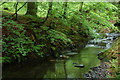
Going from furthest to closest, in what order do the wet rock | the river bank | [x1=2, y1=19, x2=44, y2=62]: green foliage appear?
the wet rock → [x1=2, y1=19, x2=44, y2=62]: green foliage → the river bank

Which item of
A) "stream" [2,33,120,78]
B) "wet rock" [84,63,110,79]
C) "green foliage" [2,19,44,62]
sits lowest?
"stream" [2,33,120,78]

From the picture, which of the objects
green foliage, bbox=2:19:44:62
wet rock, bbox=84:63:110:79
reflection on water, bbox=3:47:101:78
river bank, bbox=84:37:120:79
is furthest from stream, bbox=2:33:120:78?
green foliage, bbox=2:19:44:62

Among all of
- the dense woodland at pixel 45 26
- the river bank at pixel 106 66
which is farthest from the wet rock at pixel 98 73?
the dense woodland at pixel 45 26

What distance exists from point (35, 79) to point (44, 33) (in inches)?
128

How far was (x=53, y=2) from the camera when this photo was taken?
7.04m

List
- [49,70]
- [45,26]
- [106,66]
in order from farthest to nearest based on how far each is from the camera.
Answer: [45,26], [106,66], [49,70]

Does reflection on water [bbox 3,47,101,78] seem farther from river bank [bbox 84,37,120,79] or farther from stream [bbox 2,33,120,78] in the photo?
river bank [bbox 84,37,120,79]

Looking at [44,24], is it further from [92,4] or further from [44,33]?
[92,4]

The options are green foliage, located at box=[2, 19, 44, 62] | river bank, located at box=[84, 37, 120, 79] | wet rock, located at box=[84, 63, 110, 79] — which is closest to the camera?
river bank, located at box=[84, 37, 120, 79]

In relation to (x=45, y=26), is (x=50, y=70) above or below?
below

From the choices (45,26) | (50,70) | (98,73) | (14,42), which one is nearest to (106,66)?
(98,73)

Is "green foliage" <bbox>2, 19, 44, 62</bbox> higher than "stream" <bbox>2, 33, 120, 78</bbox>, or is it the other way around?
"green foliage" <bbox>2, 19, 44, 62</bbox>

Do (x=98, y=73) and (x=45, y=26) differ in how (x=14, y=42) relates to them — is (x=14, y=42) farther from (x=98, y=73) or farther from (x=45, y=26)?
(x=98, y=73)

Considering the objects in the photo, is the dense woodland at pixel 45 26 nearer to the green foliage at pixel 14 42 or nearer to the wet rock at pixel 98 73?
the green foliage at pixel 14 42
